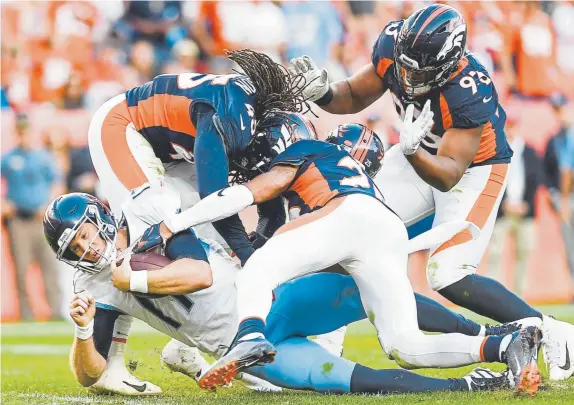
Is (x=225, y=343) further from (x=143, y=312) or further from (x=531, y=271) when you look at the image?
(x=531, y=271)

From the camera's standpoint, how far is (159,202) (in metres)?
4.81

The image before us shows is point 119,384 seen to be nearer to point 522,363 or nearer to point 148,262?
point 148,262

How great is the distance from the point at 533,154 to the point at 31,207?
4.85 metres

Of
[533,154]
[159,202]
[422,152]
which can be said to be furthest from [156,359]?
[533,154]

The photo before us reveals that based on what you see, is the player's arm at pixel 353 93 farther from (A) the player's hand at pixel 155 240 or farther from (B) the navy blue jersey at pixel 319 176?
(A) the player's hand at pixel 155 240

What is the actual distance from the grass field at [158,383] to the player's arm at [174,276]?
513 millimetres

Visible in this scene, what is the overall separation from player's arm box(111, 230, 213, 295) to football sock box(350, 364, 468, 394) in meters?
0.74

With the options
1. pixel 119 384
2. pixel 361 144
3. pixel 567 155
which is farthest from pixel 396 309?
pixel 567 155

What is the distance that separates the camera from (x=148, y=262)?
4.10 meters

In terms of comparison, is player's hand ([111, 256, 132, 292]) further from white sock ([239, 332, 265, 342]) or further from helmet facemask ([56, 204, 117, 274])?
white sock ([239, 332, 265, 342])

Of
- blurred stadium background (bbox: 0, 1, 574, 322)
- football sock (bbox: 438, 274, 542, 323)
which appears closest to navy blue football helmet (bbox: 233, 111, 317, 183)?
football sock (bbox: 438, 274, 542, 323)

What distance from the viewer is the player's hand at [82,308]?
4.07 meters

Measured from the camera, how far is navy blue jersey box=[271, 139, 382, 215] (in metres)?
4.27

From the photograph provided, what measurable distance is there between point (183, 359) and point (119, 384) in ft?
1.21
